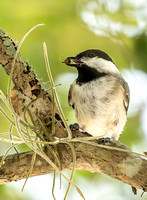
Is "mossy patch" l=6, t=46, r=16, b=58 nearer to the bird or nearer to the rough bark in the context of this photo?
the rough bark

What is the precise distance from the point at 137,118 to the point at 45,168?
1.77 meters

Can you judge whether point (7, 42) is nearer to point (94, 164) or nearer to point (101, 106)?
point (94, 164)

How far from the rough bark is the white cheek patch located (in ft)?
3.43

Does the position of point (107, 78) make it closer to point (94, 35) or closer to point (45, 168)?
point (94, 35)

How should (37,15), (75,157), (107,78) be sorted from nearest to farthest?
(75,157) → (107,78) → (37,15)

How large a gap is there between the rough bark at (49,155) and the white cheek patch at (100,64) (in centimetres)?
104

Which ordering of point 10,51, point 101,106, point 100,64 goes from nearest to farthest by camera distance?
point 10,51, point 101,106, point 100,64

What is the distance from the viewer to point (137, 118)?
11.1 feet

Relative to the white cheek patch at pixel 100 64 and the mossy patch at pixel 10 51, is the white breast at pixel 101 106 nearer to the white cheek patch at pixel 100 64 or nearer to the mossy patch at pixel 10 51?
the white cheek patch at pixel 100 64

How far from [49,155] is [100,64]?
1253 millimetres

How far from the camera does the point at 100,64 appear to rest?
2.84 m

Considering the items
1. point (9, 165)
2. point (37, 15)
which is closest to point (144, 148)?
point (37, 15)

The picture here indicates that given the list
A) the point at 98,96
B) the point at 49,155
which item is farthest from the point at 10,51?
the point at 98,96

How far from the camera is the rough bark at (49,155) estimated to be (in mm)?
1659
